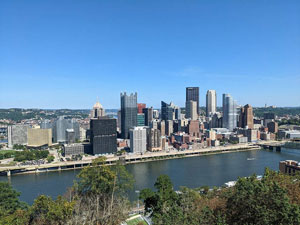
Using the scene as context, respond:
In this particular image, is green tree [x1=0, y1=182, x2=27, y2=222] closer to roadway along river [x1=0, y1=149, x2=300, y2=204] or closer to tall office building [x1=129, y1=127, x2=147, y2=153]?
roadway along river [x1=0, y1=149, x2=300, y2=204]

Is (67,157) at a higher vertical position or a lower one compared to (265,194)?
→ lower

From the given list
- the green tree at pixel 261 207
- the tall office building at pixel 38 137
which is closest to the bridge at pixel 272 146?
the green tree at pixel 261 207

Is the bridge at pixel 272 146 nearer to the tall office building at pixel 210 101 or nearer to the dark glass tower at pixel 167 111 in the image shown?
the dark glass tower at pixel 167 111

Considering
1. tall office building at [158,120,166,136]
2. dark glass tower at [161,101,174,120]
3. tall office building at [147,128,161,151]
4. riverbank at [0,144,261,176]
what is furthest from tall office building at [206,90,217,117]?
A: tall office building at [147,128,161,151]

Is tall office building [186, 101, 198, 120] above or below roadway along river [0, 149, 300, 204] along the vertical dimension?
above

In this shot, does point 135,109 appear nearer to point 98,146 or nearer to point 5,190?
point 98,146

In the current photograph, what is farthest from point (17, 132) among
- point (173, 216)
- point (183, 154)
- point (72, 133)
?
point (173, 216)

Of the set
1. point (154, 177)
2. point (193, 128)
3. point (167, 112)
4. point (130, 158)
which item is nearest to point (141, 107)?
point (167, 112)

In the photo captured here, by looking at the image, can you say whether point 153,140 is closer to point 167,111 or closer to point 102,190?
point 167,111
